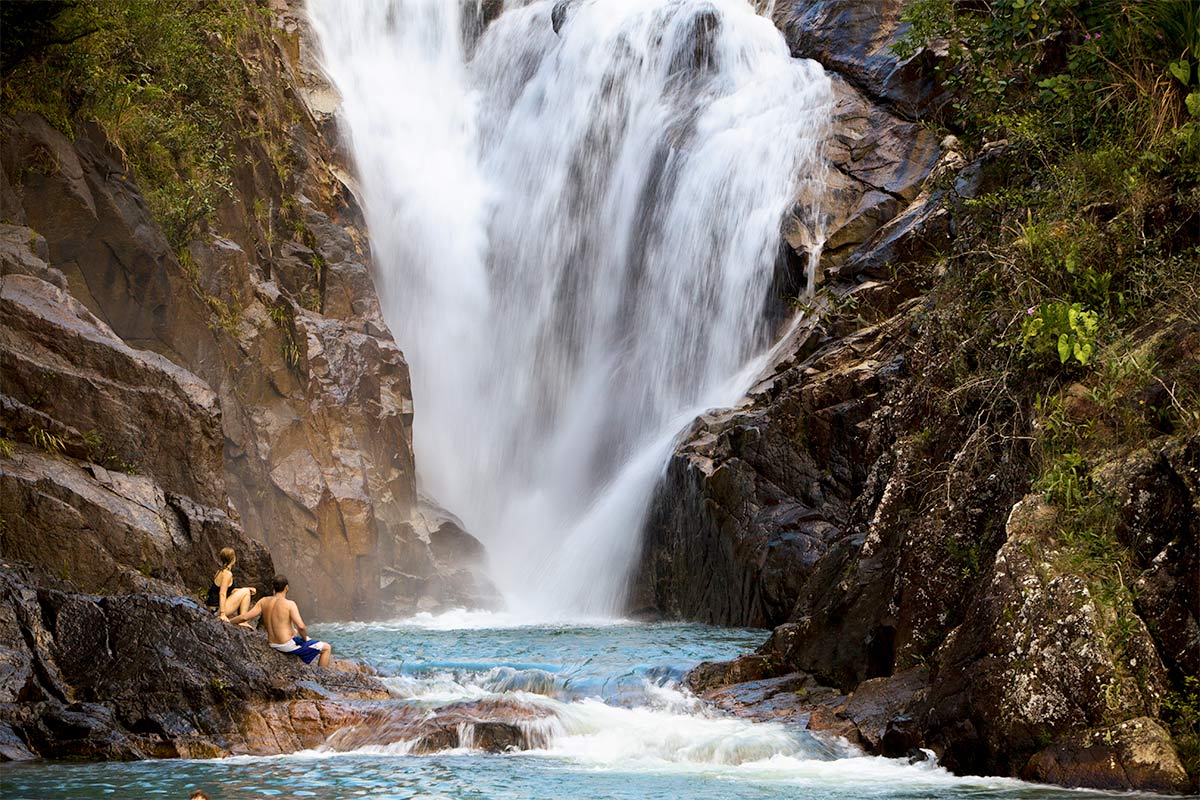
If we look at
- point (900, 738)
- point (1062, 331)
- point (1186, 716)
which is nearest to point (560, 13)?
point (1062, 331)

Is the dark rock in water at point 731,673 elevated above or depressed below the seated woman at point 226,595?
below

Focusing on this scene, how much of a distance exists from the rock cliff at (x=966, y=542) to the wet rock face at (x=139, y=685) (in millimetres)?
4366

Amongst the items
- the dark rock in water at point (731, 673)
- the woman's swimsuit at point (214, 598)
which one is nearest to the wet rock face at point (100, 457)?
the woman's swimsuit at point (214, 598)

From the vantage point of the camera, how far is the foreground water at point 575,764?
8383 millimetres

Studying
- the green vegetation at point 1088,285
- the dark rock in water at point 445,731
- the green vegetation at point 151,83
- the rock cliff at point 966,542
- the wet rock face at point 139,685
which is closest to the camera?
the rock cliff at point 966,542

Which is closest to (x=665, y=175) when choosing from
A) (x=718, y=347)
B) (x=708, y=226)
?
(x=708, y=226)

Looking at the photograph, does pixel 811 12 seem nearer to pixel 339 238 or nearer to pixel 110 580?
pixel 339 238

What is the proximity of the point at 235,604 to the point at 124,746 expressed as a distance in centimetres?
352

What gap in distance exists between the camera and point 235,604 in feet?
42.3

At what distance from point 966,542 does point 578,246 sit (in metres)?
18.6

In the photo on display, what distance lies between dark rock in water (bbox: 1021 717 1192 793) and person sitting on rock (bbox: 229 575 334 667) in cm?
750

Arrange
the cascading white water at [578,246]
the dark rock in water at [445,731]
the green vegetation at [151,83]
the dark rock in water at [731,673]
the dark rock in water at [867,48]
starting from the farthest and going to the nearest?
the dark rock in water at [867,48]
the cascading white water at [578,246]
the green vegetation at [151,83]
the dark rock in water at [731,673]
the dark rock in water at [445,731]

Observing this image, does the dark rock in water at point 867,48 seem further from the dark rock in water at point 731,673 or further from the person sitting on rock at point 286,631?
the person sitting on rock at point 286,631

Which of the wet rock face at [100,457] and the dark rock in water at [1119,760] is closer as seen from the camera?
the dark rock in water at [1119,760]
